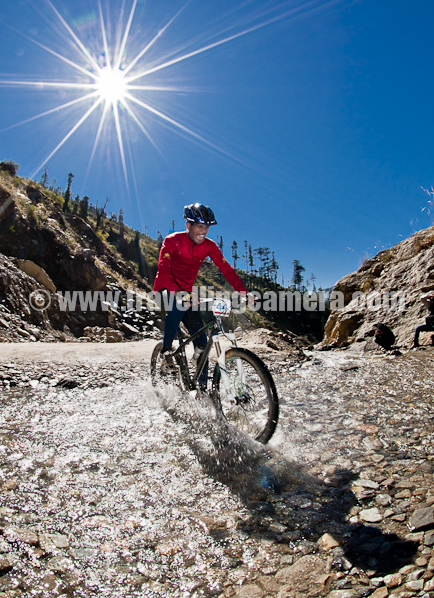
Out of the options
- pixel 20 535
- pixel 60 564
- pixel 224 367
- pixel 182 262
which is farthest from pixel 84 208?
pixel 60 564

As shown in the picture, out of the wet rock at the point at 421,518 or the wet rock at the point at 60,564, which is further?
the wet rock at the point at 421,518

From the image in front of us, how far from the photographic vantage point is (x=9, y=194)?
21.8 metres

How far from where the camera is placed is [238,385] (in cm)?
331

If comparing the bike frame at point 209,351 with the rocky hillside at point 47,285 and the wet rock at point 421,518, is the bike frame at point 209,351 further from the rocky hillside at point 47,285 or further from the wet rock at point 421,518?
the rocky hillside at point 47,285

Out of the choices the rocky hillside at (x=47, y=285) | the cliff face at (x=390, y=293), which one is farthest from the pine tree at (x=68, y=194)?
the cliff face at (x=390, y=293)

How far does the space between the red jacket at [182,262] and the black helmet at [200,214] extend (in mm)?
319

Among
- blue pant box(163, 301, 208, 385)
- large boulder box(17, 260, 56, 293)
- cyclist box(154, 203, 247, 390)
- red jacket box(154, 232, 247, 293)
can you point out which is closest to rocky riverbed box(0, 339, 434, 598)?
blue pant box(163, 301, 208, 385)

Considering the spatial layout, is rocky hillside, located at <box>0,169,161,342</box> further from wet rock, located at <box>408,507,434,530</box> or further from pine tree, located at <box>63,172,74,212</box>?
pine tree, located at <box>63,172,74,212</box>

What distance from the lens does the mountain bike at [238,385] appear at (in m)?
2.93

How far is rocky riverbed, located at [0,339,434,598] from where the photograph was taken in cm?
132

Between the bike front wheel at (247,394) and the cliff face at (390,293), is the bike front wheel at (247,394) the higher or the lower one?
the lower one

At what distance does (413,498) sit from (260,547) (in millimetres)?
943

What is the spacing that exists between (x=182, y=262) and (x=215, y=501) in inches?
121

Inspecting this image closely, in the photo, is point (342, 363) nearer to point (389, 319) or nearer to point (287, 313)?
point (389, 319)
